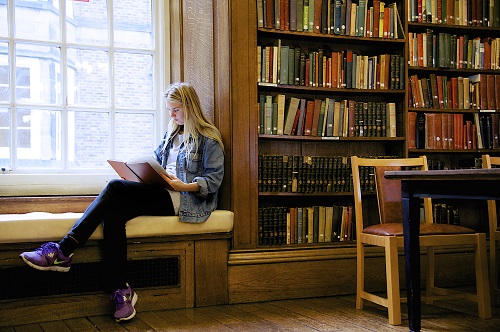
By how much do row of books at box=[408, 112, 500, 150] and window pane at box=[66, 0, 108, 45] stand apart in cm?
213

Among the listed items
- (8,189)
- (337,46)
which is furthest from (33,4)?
(337,46)

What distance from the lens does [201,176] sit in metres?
3.52

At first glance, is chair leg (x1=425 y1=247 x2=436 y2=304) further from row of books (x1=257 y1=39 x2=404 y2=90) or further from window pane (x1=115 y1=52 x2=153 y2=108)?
window pane (x1=115 y1=52 x2=153 y2=108)

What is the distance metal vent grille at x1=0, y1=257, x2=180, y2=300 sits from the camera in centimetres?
304

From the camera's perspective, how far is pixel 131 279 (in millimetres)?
3311

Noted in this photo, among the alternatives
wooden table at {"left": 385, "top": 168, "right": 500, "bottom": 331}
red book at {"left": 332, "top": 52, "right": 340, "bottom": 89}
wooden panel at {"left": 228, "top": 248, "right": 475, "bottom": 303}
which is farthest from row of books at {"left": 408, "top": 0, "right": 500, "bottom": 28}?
wooden table at {"left": 385, "top": 168, "right": 500, "bottom": 331}

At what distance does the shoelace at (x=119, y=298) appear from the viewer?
304 centimetres

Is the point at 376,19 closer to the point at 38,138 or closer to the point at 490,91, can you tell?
the point at 490,91

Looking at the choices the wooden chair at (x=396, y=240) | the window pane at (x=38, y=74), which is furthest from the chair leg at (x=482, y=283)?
the window pane at (x=38, y=74)

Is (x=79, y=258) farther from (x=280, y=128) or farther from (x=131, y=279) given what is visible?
(x=280, y=128)

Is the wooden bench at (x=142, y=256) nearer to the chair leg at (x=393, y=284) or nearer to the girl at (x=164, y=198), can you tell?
the girl at (x=164, y=198)

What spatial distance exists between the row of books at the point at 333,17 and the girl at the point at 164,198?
0.74 meters

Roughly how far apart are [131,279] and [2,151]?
1.12m

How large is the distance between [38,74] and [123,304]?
1570mm
